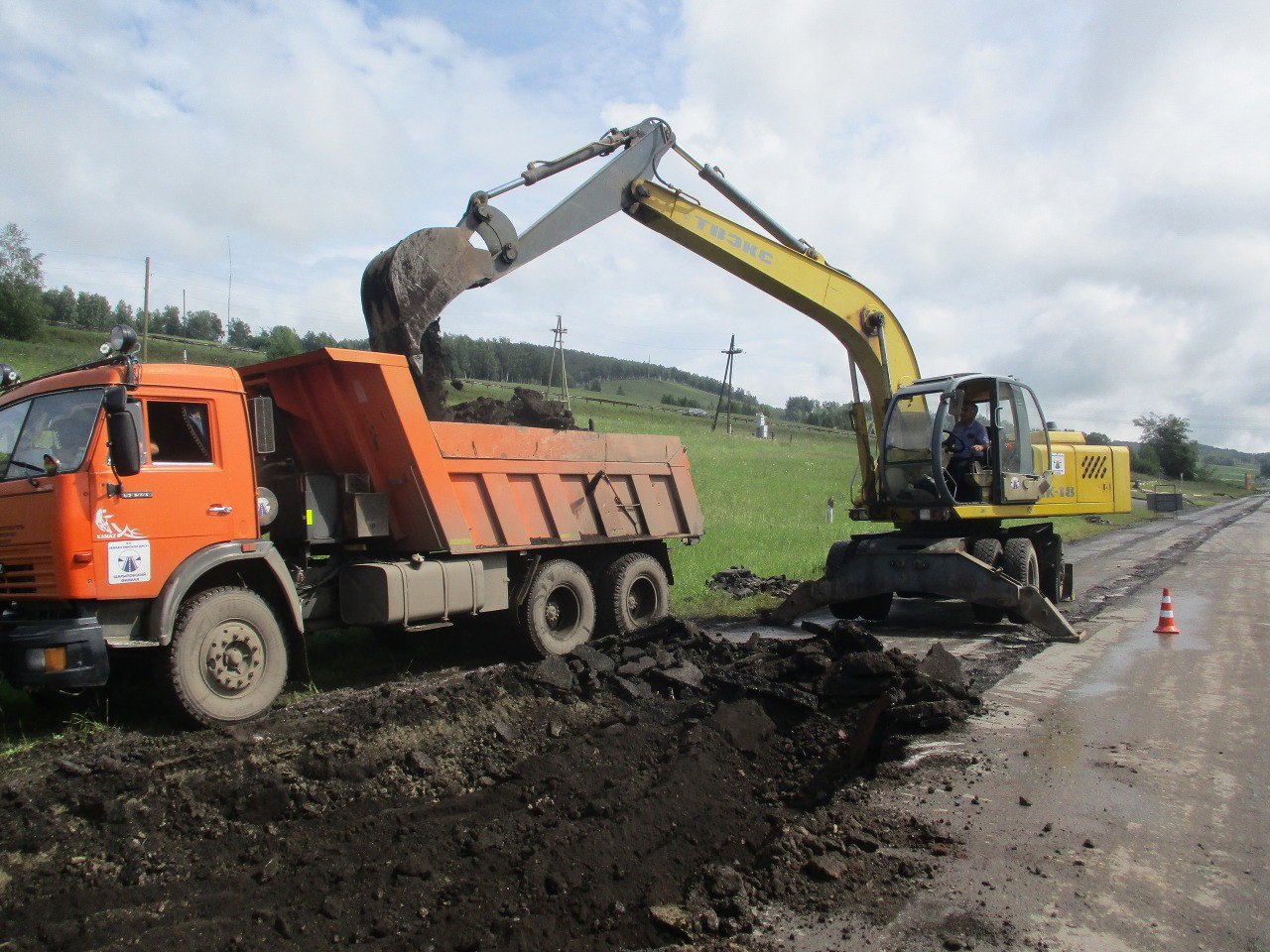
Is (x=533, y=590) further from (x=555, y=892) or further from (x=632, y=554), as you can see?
(x=555, y=892)

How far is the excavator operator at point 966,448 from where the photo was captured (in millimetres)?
10945

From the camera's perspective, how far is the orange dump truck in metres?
6.04

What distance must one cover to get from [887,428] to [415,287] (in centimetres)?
594

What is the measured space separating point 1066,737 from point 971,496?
5.07 metres

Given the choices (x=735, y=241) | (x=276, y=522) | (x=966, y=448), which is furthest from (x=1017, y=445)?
(x=276, y=522)

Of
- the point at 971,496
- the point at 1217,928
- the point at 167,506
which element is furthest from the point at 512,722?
the point at 971,496

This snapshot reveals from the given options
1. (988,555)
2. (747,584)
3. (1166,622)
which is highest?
(988,555)

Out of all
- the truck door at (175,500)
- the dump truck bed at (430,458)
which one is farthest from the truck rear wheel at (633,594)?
the truck door at (175,500)

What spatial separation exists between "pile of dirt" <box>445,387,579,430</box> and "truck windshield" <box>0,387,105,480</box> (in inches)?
154

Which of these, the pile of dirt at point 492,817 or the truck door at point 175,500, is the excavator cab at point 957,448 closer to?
the pile of dirt at point 492,817

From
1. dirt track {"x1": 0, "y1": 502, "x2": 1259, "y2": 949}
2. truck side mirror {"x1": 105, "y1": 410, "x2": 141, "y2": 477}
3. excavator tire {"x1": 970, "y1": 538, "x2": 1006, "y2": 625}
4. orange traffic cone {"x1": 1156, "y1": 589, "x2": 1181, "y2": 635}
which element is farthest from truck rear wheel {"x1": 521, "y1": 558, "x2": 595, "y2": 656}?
orange traffic cone {"x1": 1156, "y1": 589, "x2": 1181, "y2": 635}

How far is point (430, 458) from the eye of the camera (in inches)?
312

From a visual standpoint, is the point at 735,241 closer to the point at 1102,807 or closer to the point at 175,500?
the point at 175,500

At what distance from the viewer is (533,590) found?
895 cm
